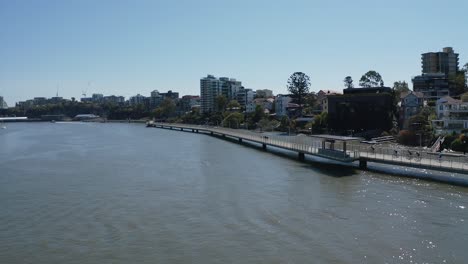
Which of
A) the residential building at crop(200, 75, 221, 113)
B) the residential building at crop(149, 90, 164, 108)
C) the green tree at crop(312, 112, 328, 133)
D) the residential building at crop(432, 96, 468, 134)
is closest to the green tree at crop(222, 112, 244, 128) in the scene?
the green tree at crop(312, 112, 328, 133)

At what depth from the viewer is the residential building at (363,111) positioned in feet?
198

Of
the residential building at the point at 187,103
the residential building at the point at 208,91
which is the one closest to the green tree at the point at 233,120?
the residential building at the point at 208,91

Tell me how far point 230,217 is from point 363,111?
45.0 metres

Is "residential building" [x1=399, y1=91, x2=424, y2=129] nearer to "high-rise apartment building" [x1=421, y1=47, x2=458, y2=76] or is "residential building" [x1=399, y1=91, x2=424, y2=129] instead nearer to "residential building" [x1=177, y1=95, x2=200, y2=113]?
"high-rise apartment building" [x1=421, y1=47, x2=458, y2=76]

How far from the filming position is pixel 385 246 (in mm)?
16469

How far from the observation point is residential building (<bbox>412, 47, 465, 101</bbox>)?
73.1 meters

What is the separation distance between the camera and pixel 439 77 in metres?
80.8

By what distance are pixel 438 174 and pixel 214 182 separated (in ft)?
49.5

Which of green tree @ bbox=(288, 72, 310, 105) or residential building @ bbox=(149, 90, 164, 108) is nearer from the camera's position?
green tree @ bbox=(288, 72, 310, 105)

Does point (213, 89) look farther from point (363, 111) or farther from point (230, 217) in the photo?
point (230, 217)

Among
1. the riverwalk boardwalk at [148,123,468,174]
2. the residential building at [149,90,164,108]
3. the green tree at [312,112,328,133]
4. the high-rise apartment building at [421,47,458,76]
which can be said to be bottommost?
the riverwalk boardwalk at [148,123,468,174]

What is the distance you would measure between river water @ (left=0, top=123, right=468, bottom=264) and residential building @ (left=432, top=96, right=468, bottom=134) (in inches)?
687

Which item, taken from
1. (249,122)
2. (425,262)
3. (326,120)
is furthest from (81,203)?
(249,122)

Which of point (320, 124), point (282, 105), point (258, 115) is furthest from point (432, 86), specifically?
point (258, 115)
